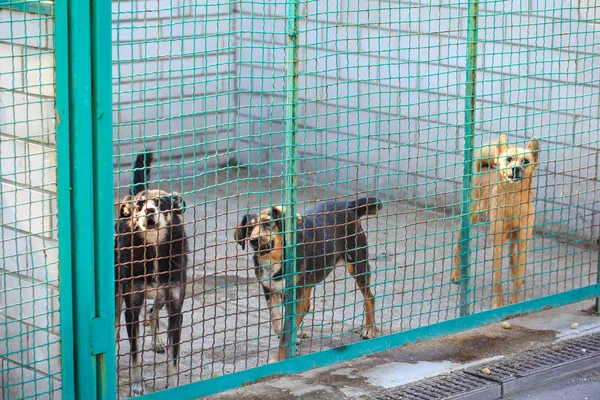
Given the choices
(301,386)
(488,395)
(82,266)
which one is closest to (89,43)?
(82,266)

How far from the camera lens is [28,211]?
4293 mm

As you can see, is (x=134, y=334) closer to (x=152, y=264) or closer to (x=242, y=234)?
(x=152, y=264)

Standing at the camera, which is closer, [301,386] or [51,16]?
[51,16]

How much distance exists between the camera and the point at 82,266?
4246 millimetres

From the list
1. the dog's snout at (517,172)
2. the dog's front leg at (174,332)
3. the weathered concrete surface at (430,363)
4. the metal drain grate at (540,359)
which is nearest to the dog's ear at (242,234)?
the dog's front leg at (174,332)

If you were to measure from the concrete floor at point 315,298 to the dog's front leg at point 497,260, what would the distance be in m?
0.12

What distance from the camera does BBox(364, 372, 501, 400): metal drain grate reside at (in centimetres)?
502

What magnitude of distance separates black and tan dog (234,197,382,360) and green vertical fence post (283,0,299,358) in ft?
0.16

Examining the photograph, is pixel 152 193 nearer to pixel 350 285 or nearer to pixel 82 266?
pixel 82 266

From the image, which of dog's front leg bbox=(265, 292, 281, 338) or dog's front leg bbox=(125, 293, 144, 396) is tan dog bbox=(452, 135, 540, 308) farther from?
dog's front leg bbox=(125, 293, 144, 396)

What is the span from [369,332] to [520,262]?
1.29m

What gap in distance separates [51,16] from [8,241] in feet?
3.45

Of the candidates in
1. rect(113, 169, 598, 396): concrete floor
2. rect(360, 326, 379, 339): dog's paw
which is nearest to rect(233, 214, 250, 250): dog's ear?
rect(113, 169, 598, 396): concrete floor

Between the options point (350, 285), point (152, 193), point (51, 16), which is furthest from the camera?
point (350, 285)
